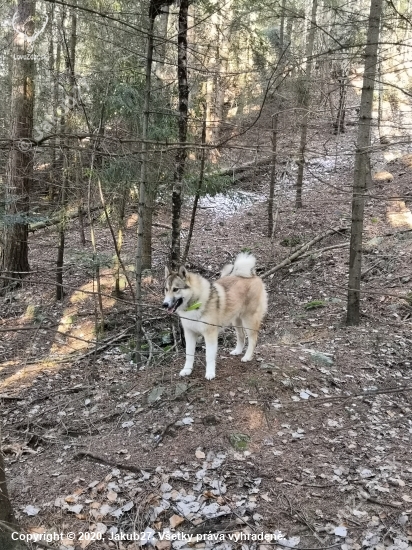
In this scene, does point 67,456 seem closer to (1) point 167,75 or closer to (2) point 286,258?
(2) point 286,258

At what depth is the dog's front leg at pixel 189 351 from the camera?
20.9 feet

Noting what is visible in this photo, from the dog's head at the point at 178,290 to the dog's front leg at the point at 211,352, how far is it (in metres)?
0.57

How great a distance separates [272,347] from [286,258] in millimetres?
5581

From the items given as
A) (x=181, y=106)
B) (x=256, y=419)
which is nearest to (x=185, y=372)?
(x=256, y=419)

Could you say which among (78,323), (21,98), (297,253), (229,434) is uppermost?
(21,98)

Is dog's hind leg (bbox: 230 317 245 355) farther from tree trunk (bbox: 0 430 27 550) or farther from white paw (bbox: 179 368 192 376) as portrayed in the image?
tree trunk (bbox: 0 430 27 550)

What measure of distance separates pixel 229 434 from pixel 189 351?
4.96 feet

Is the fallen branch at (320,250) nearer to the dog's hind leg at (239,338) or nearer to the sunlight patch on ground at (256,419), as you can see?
the dog's hind leg at (239,338)

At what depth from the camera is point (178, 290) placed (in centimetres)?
595

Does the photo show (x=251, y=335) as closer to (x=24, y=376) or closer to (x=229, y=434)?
(x=229, y=434)

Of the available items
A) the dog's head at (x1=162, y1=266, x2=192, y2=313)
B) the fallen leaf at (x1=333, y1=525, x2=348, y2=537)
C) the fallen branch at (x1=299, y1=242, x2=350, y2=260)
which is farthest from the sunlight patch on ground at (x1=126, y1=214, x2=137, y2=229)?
the fallen leaf at (x1=333, y1=525, x2=348, y2=537)

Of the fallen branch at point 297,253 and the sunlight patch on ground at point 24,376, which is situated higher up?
the fallen branch at point 297,253

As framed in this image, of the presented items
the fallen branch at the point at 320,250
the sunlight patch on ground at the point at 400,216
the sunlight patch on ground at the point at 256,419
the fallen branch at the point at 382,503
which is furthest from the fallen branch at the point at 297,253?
the fallen branch at the point at 382,503

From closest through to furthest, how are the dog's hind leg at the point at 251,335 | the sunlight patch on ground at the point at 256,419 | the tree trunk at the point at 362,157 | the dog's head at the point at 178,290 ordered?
the sunlight patch on ground at the point at 256,419
the dog's head at the point at 178,290
the dog's hind leg at the point at 251,335
the tree trunk at the point at 362,157
